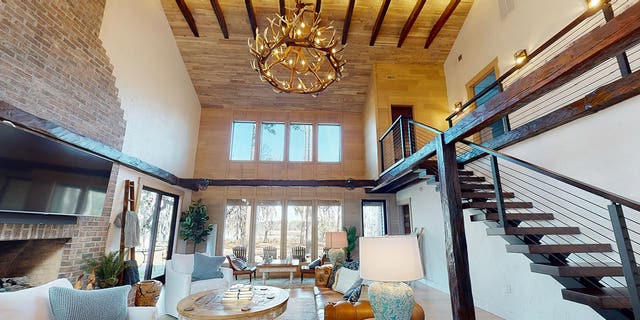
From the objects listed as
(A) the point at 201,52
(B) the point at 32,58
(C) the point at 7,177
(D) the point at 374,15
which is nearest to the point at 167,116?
(A) the point at 201,52

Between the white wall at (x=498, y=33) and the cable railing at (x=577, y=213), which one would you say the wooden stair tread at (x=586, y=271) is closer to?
the cable railing at (x=577, y=213)

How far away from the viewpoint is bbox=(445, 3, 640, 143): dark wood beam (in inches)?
71.1

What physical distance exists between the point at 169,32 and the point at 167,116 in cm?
216

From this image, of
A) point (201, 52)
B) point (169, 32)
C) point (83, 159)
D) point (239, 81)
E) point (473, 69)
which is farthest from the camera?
point (239, 81)

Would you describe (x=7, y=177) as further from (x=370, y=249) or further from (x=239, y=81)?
(x=239, y=81)

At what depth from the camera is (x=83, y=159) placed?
406 cm

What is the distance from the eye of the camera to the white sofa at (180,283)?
4367mm

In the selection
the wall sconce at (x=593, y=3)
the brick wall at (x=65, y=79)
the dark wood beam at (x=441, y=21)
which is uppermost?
the dark wood beam at (x=441, y=21)

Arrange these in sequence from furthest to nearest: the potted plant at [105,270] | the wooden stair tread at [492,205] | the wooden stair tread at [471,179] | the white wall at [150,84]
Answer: the white wall at [150,84] → the wooden stair tread at [471,179] → the potted plant at [105,270] → the wooden stair tread at [492,205]

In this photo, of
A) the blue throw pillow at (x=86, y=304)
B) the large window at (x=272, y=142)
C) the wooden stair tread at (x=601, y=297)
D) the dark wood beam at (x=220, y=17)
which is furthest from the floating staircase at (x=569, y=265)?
the dark wood beam at (x=220, y=17)

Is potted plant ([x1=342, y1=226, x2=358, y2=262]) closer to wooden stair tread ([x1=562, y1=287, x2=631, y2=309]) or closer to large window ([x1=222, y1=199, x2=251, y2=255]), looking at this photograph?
large window ([x1=222, y1=199, x2=251, y2=255])

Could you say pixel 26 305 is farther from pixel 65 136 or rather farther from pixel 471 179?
pixel 471 179

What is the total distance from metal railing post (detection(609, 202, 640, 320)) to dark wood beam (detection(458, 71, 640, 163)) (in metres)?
1.72

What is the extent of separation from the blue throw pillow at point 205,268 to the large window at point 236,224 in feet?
11.2
